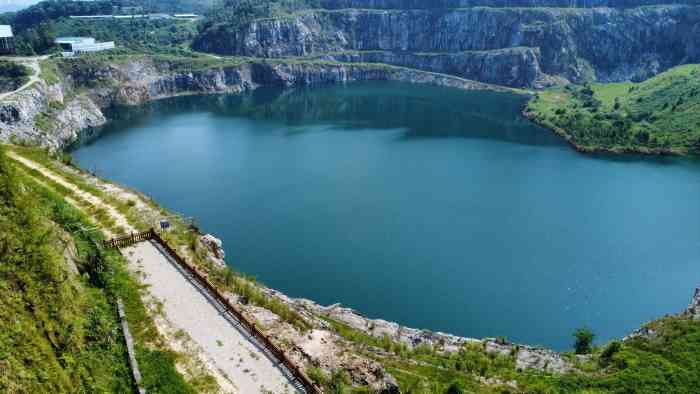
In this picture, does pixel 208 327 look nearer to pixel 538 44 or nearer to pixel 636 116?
pixel 636 116

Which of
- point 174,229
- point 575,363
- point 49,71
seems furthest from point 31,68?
point 575,363

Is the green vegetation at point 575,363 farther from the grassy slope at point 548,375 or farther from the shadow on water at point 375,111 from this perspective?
the shadow on water at point 375,111

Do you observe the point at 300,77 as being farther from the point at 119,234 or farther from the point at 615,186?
the point at 119,234

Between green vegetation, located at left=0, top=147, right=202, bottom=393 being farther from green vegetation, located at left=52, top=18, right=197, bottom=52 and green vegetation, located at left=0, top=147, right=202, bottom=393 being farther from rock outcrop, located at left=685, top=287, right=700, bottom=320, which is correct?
green vegetation, located at left=52, top=18, right=197, bottom=52

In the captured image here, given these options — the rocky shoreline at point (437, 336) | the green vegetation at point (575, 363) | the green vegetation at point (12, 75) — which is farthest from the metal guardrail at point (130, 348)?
the green vegetation at point (12, 75)

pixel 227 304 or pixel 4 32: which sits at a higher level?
pixel 4 32

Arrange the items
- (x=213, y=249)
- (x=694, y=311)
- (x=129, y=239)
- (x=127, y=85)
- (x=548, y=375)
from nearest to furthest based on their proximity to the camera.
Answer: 1. (x=548, y=375)
2. (x=129, y=239)
3. (x=694, y=311)
4. (x=213, y=249)
5. (x=127, y=85)
